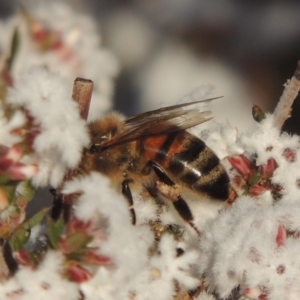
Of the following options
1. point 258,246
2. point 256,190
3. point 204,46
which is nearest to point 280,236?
point 258,246

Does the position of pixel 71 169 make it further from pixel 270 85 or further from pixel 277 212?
pixel 270 85

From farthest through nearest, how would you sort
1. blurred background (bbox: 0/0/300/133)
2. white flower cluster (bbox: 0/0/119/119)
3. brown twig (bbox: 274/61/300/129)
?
blurred background (bbox: 0/0/300/133), white flower cluster (bbox: 0/0/119/119), brown twig (bbox: 274/61/300/129)

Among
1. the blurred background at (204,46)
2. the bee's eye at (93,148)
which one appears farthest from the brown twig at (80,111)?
the blurred background at (204,46)

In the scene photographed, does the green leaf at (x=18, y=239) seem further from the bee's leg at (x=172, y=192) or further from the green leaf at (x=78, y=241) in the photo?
the bee's leg at (x=172, y=192)

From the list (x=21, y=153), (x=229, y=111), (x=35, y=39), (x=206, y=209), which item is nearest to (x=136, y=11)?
(x=229, y=111)

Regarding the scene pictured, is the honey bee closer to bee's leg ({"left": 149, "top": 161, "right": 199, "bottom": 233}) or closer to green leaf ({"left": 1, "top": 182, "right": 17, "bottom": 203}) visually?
bee's leg ({"left": 149, "top": 161, "right": 199, "bottom": 233})

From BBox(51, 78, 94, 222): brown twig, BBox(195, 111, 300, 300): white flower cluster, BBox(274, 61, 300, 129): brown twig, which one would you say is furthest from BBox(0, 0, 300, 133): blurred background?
BBox(51, 78, 94, 222): brown twig
